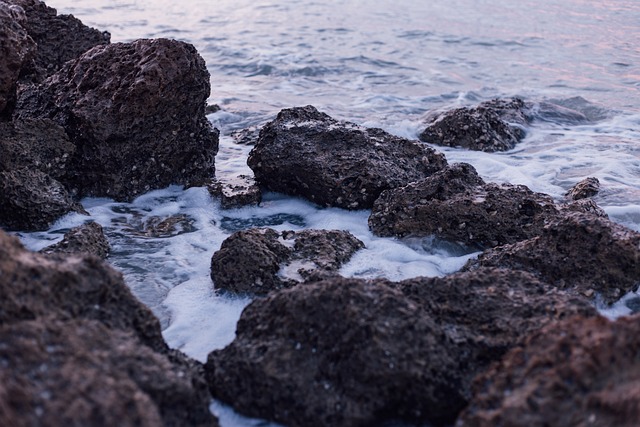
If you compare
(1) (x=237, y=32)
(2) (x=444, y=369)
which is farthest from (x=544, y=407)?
(1) (x=237, y=32)

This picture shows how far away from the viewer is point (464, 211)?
430 centimetres

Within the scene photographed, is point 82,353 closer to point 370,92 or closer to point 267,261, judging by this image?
point 267,261

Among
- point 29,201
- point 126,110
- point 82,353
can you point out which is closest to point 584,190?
point 126,110

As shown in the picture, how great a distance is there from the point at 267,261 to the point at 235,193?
1.53 metres

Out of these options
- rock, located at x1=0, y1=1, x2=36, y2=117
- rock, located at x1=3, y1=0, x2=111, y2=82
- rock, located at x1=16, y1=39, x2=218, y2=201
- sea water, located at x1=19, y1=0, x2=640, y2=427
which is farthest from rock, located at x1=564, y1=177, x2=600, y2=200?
rock, located at x1=3, y1=0, x2=111, y2=82

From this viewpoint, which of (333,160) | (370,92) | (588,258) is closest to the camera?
(588,258)

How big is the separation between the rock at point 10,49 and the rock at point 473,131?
13.3 ft

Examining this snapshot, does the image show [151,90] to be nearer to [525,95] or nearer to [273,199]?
[273,199]

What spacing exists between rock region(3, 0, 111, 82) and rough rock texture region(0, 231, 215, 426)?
444 centimetres

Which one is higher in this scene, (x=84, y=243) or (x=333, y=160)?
(x=333, y=160)

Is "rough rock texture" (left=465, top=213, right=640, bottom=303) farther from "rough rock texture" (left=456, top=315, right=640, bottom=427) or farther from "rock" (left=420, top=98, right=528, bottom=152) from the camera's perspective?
"rock" (left=420, top=98, right=528, bottom=152)

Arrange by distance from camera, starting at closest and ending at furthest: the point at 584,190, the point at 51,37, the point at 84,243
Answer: the point at 84,243, the point at 584,190, the point at 51,37

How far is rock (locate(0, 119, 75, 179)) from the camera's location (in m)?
4.47

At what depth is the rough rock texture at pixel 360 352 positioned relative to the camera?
2.48 meters
